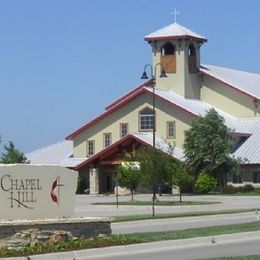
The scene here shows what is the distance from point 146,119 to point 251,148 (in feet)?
30.6

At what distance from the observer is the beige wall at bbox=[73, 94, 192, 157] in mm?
75375

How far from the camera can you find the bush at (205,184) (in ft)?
223

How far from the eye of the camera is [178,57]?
7988 centimetres

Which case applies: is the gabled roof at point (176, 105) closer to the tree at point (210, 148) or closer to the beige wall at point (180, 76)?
the beige wall at point (180, 76)

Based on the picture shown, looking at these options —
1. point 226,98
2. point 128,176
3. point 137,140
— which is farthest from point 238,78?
point 128,176

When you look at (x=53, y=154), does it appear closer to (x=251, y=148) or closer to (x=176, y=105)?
(x=176, y=105)

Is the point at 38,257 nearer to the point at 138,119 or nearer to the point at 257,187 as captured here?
the point at 257,187

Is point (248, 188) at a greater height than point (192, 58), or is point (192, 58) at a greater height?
point (192, 58)

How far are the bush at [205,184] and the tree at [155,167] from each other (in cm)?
1616

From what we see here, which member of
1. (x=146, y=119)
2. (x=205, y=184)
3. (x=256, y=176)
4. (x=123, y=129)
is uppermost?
(x=146, y=119)

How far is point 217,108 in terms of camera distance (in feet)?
267

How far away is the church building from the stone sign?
163 feet

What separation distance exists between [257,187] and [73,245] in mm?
51014

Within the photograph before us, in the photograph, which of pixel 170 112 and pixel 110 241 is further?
pixel 170 112
